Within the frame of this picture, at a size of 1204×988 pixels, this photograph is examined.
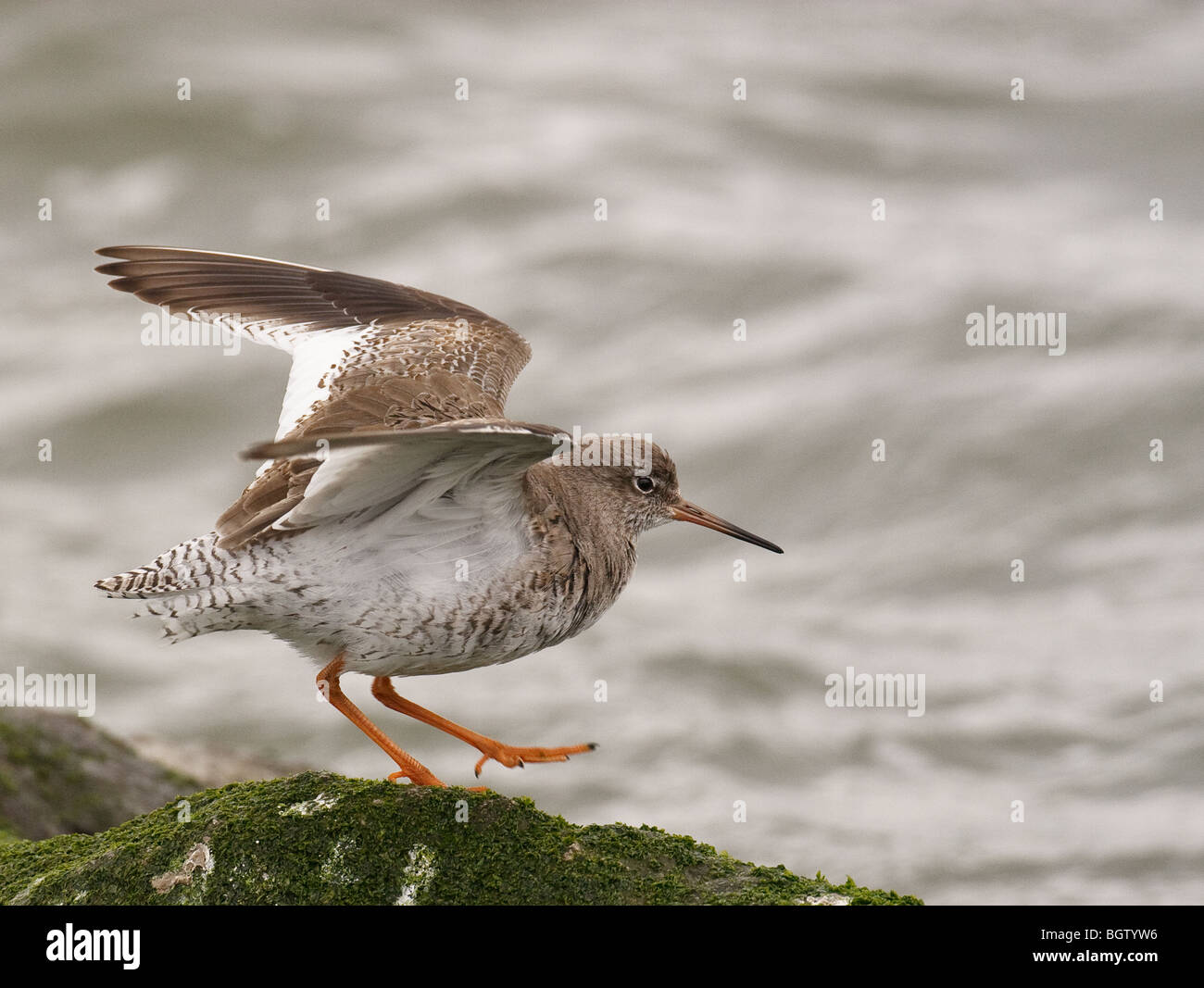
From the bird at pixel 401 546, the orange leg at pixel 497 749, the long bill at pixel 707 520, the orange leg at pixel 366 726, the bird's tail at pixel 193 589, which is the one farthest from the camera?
the long bill at pixel 707 520

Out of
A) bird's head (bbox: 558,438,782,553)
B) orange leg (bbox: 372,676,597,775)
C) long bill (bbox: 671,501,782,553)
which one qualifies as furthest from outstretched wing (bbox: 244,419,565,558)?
long bill (bbox: 671,501,782,553)

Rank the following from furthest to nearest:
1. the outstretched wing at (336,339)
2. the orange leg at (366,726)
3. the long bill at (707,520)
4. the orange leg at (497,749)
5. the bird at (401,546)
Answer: the long bill at (707,520), the orange leg at (497,749), the outstretched wing at (336,339), the orange leg at (366,726), the bird at (401,546)

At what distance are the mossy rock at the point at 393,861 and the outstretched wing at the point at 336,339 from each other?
122 centimetres

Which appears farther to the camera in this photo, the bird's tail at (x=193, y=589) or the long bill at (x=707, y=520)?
the long bill at (x=707, y=520)

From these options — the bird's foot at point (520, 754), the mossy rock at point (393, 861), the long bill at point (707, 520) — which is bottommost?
the mossy rock at point (393, 861)

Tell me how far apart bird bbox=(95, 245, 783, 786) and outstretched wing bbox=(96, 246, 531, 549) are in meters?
0.02

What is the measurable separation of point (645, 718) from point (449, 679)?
69.3 inches

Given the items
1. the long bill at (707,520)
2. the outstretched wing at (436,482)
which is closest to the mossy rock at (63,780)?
the outstretched wing at (436,482)

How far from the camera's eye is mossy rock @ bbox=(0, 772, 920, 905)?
4.79 m

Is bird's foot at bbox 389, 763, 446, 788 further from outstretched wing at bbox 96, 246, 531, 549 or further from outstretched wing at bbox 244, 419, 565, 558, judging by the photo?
outstretched wing at bbox 96, 246, 531, 549

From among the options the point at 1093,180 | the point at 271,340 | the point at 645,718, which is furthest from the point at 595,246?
the point at 271,340

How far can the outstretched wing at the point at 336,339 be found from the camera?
5.87 meters

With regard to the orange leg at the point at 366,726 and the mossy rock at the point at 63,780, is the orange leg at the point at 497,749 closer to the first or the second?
the orange leg at the point at 366,726

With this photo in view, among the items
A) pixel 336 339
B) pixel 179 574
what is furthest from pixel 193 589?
pixel 336 339
